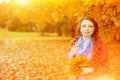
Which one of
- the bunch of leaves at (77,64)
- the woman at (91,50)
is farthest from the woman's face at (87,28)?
the bunch of leaves at (77,64)

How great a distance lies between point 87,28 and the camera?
4.88 m

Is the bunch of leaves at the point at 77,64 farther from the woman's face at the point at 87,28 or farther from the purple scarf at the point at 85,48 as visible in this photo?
the woman's face at the point at 87,28

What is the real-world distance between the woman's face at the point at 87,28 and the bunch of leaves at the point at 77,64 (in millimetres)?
300

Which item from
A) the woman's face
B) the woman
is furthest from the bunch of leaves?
the woman's face

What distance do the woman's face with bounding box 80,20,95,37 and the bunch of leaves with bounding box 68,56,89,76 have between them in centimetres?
30

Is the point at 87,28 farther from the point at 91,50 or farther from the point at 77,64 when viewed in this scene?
the point at 77,64

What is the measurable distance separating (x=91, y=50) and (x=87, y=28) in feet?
0.87

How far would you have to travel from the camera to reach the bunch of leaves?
15.6 feet

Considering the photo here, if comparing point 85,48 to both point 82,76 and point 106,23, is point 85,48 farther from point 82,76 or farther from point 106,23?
point 106,23

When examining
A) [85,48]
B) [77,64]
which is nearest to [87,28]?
[85,48]

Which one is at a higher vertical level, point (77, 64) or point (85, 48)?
point (85, 48)

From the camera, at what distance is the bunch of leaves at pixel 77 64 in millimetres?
4754

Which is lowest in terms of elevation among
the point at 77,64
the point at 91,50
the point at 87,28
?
the point at 77,64

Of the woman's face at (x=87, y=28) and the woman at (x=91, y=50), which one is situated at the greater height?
the woman's face at (x=87, y=28)
